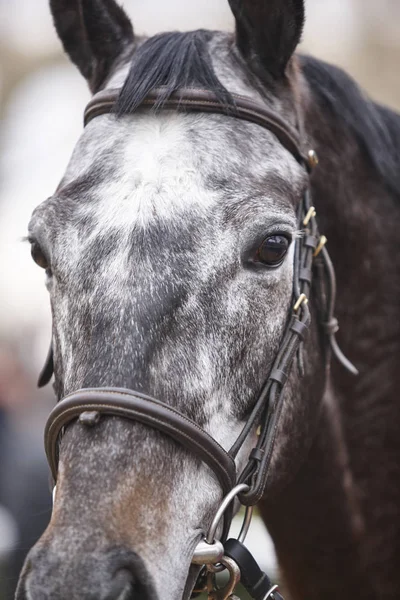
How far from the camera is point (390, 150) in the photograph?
358cm

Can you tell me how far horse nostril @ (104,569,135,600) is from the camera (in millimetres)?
1928

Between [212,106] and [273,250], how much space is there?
60 centimetres

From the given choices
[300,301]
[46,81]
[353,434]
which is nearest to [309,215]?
[300,301]

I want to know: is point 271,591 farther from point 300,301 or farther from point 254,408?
point 300,301

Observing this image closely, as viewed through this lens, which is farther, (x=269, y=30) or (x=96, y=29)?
(x=96, y=29)

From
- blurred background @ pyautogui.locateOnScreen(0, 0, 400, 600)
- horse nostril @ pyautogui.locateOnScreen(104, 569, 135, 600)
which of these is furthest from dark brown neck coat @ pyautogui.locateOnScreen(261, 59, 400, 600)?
blurred background @ pyautogui.locateOnScreen(0, 0, 400, 600)

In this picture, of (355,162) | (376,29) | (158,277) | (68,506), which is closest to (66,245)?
(158,277)

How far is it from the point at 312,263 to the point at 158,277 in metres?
0.86

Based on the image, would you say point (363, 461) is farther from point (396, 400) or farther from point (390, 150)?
point (390, 150)

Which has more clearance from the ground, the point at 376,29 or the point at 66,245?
the point at 66,245

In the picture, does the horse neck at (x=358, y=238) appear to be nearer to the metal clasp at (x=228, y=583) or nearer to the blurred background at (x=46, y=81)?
the metal clasp at (x=228, y=583)

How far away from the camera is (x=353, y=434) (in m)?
3.43

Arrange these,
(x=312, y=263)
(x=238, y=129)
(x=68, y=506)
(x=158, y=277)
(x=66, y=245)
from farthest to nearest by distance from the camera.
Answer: (x=312, y=263) → (x=238, y=129) → (x=66, y=245) → (x=158, y=277) → (x=68, y=506)

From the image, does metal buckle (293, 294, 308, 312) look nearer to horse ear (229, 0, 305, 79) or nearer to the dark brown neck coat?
the dark brown neck coat
